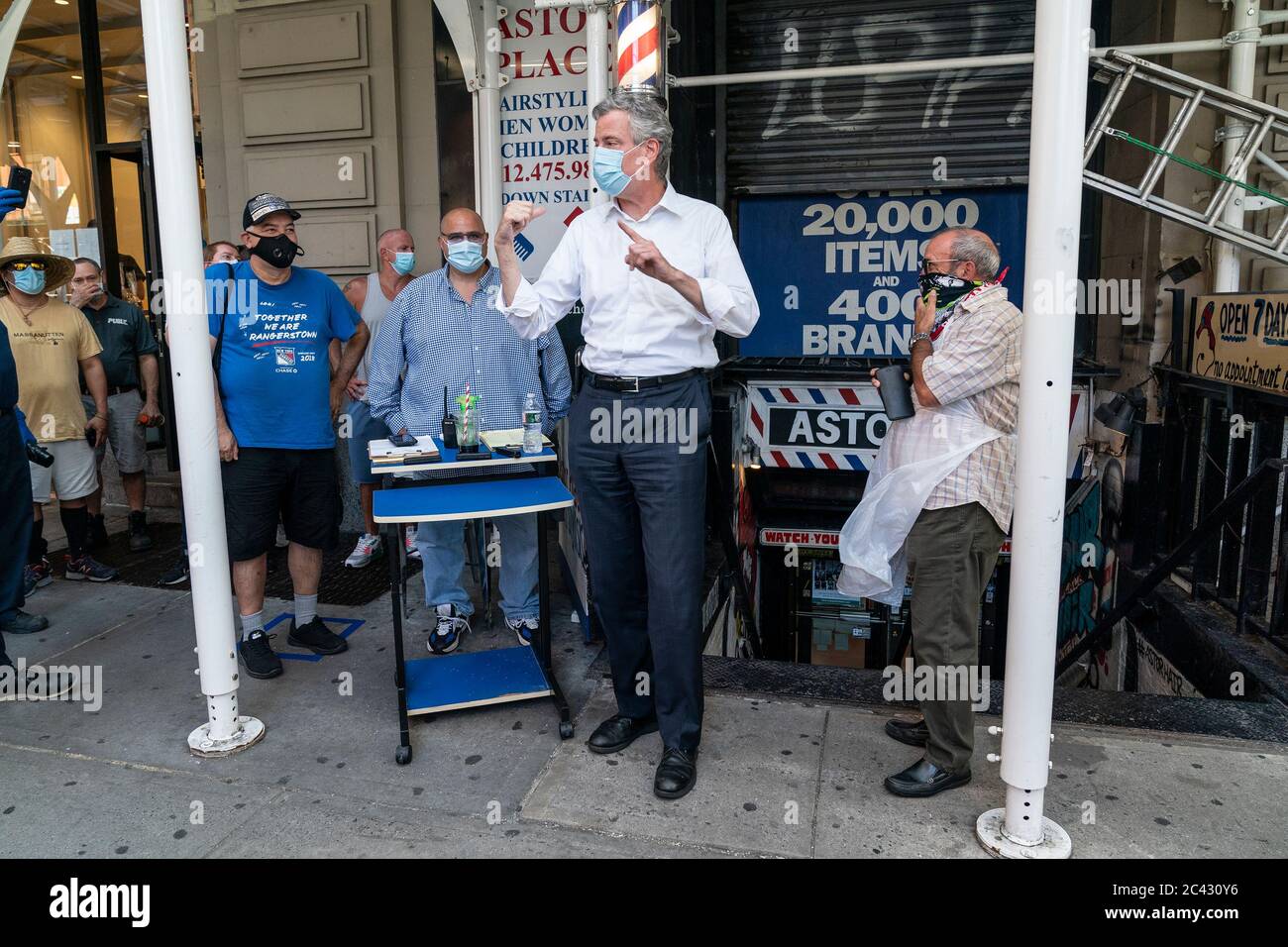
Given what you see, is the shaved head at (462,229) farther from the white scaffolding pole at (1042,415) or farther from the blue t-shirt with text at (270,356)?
the white scaffolding pole at (1042,415)

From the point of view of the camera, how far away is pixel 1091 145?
187 inches

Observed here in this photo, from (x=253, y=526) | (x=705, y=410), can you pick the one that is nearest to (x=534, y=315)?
(x=705, y=410)

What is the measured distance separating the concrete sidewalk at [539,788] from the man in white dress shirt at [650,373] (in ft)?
0.87

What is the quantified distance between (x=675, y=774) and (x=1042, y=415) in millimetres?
1548

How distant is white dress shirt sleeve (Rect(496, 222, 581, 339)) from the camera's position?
307 centimetres

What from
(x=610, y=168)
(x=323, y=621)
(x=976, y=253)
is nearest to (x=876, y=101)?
(x=976, y=253)

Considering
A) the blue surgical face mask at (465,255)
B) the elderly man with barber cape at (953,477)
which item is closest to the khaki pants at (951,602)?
the elderly man with barber cape at (953,477)

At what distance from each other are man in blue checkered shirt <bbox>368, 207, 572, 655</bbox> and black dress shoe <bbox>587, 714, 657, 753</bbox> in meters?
0.94

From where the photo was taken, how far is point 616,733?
325cm

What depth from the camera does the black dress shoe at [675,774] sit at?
9.56ft

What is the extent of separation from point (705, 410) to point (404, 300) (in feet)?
5.85

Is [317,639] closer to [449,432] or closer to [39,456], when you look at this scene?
[449,432]

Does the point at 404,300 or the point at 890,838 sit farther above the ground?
the point at 404,300

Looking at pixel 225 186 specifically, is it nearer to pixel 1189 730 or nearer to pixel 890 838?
pixel 890 838
